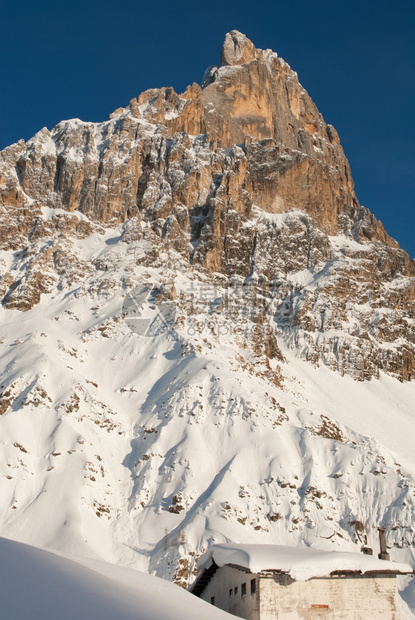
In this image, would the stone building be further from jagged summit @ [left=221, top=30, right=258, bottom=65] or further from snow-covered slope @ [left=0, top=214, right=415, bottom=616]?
jagged summit @ [left=221, top=30, right=258, bottom=65]

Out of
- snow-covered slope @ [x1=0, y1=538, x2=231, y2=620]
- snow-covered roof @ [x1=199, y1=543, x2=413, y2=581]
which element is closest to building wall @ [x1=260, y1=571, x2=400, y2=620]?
snow-covered roof @ [x1=199, y1=543, x2=413, y2=581]

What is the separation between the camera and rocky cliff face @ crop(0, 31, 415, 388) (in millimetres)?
99438

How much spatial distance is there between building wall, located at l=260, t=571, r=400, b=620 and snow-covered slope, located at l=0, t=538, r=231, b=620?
1294cm

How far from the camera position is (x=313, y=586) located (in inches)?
936

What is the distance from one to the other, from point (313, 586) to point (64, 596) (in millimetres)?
18109

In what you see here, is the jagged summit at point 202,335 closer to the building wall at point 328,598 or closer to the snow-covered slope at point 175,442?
the snow-covered slope at point 175,442

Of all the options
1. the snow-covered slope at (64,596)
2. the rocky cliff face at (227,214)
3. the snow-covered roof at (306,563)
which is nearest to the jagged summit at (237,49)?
the rocky cliff face at (227,214)

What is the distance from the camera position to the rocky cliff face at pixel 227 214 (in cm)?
9944

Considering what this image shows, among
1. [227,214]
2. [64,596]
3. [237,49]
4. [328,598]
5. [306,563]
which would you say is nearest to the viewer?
[64,596]

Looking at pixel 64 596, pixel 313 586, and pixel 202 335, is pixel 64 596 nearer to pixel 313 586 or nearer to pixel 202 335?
pixel 313 586

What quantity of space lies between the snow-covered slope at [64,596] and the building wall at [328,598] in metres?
12.9

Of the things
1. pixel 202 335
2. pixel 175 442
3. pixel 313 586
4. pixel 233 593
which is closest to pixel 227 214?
pixel 202 335

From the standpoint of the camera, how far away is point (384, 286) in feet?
369

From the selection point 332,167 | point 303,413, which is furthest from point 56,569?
point 332,167
